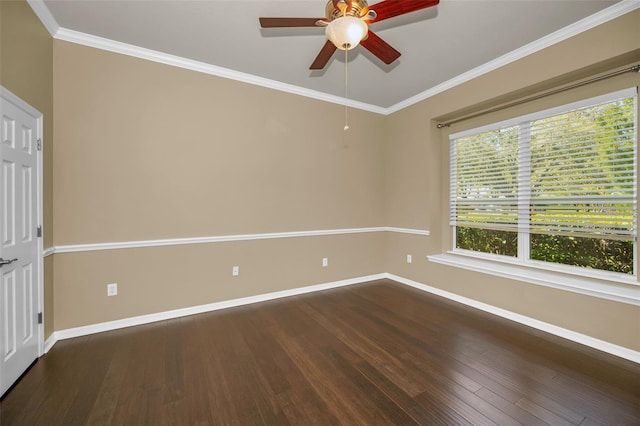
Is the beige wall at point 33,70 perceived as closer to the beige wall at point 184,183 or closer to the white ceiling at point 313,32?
the beige wall at point 184,183

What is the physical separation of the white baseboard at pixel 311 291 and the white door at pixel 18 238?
40cm

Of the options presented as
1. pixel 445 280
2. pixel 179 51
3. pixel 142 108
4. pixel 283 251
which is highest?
pixel 179 51

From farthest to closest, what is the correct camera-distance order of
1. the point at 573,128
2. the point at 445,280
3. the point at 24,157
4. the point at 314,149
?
the point at 314,149, the point at 445,280, the point at 573,128, the point at 24,157

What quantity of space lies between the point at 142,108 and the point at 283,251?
7.73 feet

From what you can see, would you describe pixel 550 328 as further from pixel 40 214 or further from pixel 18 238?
pixel 40 214

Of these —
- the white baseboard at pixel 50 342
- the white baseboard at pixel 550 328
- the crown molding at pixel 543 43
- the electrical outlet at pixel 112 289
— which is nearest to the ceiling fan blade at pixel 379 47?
the crown molding at pixel 543 43

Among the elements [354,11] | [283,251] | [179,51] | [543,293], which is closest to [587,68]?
[543,293]

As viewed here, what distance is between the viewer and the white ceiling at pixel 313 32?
2.21 metres

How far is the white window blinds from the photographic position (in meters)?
2.40

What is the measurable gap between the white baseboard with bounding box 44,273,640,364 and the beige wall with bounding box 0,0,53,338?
0.25 meters

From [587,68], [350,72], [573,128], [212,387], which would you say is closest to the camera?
[212,387]

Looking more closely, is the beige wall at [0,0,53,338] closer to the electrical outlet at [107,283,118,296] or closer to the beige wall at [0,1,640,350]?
the beige wall at [0,1,640,350]

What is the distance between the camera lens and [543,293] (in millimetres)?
2701

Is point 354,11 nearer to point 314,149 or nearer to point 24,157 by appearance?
point 314,149
